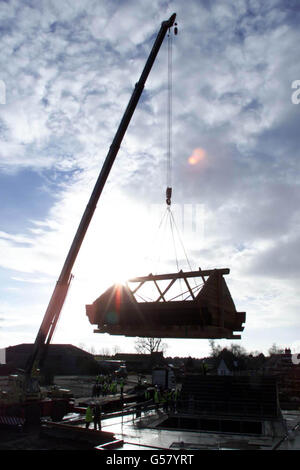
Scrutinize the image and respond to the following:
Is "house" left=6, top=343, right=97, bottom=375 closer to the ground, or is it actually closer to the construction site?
the construction site

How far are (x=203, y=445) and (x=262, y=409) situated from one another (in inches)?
422

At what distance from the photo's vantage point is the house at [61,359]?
61.9 meters

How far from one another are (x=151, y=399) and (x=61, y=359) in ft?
124

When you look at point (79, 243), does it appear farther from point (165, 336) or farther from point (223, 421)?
point (223, 421)

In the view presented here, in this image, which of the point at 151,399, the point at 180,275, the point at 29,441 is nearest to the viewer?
the point at 180,275

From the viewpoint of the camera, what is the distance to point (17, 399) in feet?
60.9

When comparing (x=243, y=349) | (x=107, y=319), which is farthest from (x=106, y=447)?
(x=243, y=349)

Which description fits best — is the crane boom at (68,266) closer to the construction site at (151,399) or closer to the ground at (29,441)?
the construction site at (151,399)

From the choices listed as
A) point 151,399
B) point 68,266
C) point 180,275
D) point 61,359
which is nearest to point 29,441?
point 68,266

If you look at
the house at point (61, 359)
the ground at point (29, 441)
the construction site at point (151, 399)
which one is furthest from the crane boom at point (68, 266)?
the house at point (61, 359)

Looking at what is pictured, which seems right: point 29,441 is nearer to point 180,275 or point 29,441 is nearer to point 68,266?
point 68,266

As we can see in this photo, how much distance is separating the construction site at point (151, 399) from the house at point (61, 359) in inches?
1363

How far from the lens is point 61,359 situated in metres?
62.9
